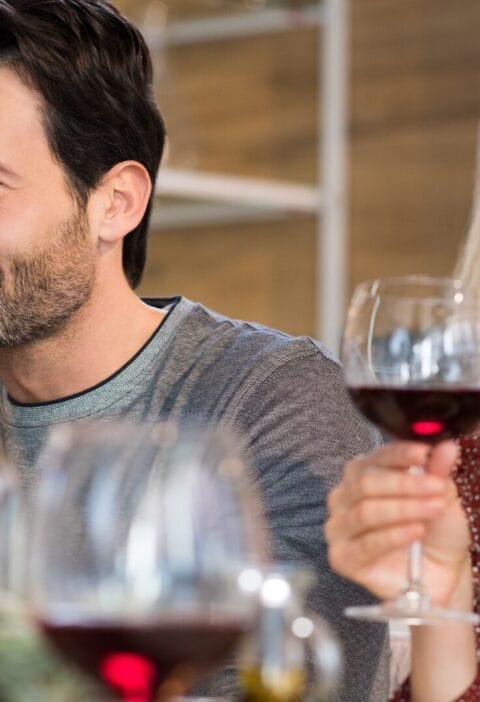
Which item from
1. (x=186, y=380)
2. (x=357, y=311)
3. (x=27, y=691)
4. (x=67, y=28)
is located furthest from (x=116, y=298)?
(x=27, y=691)

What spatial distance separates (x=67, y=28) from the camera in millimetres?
1846

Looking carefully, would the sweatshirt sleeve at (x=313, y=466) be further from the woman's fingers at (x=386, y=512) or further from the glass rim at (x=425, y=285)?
the glass rim at (x=425, y=285)

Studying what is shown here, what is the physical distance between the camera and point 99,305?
188 centimetres

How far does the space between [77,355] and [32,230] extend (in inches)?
6.7

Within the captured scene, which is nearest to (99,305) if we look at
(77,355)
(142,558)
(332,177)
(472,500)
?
(77,355)

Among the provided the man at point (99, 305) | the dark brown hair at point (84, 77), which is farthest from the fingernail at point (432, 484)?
the dark brown hair at point (84, 77)

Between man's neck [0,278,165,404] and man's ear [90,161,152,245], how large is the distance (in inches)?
4.4

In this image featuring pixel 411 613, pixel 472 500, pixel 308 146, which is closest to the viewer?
pixel 411 613

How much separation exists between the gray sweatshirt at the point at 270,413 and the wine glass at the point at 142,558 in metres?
0.73

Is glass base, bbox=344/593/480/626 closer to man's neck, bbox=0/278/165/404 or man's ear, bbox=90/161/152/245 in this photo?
man's neck, bbox=0/278/165/404

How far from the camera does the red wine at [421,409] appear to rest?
0.96 meters

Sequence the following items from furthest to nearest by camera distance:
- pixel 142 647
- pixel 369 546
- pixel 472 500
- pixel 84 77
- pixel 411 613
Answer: pixel 84 77 < pixel 472 500 < pixel 369 546 < pixel 411 613 < pixel 142 647

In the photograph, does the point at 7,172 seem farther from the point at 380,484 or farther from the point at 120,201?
the point at 380,484

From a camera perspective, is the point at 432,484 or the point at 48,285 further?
the point at 48,285
